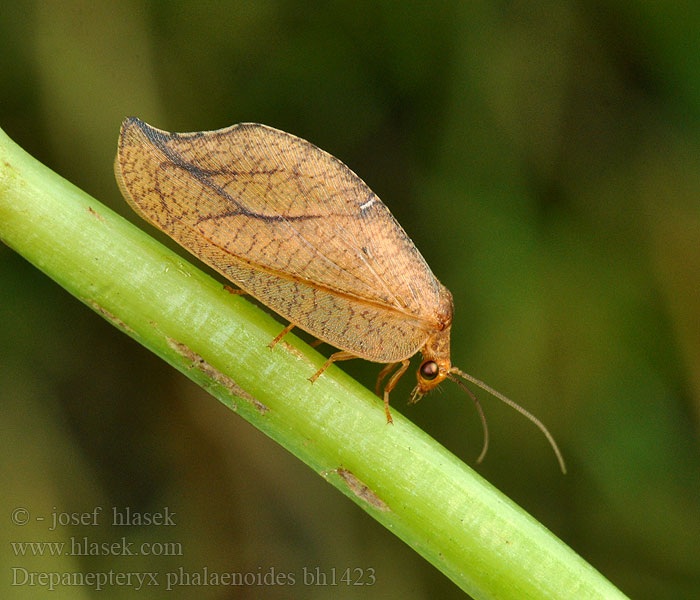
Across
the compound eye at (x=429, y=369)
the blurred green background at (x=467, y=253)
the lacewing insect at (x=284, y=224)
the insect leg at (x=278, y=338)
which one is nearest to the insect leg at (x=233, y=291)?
the lacewing insect at (x=284, y=224)

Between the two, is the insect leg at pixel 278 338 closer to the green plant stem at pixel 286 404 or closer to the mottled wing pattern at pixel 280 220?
the green plant stem at pixel 286 404

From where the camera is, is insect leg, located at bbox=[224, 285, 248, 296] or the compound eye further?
the compound eye

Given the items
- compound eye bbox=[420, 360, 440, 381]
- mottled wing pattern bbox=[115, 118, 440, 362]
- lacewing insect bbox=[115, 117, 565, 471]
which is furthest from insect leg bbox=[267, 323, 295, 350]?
compound eye bbox=[420, 360, 440, 381]

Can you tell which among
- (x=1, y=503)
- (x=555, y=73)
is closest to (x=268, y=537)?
(x=1, y=503)

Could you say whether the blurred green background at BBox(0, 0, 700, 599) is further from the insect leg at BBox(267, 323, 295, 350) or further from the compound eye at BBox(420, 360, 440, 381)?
the insect leg at BBox(267, 323, 295, 350)

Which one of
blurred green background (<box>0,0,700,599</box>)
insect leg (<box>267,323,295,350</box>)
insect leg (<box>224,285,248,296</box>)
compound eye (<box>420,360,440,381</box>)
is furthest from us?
blurred green background (<box>0,0,700,599</box>)
